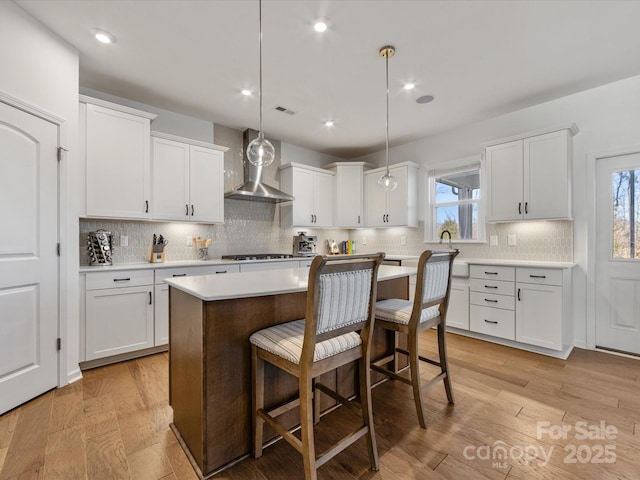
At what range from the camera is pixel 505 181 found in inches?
137

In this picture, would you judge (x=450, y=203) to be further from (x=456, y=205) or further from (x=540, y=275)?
(x=540, y=275)

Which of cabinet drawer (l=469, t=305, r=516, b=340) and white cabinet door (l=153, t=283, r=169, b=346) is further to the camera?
cabinet drawer (l=469, t=305, r=516, b=340)

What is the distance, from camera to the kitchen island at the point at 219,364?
1.45m

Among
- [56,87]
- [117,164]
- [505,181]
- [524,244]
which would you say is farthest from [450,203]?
[56,87]

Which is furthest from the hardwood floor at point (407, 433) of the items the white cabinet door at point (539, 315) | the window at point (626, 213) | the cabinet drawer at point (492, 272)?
the window at point (626, 213)

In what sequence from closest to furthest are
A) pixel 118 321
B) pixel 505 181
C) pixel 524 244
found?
pixel 118 321 → pixel 505 181 → pixel 524 244

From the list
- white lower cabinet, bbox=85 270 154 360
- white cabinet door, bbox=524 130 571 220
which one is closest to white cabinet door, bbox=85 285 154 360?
white lower cabinet, bbox=85 270 154 360

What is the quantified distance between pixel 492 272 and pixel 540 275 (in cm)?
44

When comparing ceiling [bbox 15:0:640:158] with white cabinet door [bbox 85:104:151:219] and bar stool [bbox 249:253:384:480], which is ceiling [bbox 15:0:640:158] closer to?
white cabinet door [bbox 85:104:151:219]

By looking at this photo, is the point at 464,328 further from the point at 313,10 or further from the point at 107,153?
the point at 107,153

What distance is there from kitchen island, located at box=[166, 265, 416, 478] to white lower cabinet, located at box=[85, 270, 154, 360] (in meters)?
1.37

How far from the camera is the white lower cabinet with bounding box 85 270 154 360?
104 inches

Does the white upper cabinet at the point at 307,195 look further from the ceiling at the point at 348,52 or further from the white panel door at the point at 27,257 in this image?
the white panel door at the point at 27,257

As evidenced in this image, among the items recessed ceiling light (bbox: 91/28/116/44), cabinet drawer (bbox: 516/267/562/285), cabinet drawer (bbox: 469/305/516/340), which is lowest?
cabinet drawer (bbox: 469/305/516/340)
